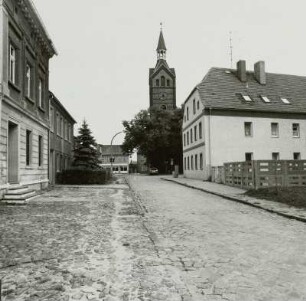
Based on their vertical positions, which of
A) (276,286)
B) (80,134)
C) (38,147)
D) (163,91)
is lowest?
(276,286)

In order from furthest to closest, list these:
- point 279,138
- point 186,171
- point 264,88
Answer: point 186,171
point 264,88
point 279,138

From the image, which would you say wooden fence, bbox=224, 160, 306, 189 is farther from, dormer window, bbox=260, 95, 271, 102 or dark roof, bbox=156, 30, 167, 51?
dark roof, bbox=156, 30, 167, 51

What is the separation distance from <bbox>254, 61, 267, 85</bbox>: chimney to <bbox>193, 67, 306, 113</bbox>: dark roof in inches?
15.4

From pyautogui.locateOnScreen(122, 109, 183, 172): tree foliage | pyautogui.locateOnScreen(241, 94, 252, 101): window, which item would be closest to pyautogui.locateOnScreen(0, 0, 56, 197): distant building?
pyautogui.locateOnScreen(241, 94, 252, 101): window

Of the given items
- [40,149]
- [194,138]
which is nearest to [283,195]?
[40,149]

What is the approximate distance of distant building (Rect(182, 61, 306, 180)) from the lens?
97.1 ft

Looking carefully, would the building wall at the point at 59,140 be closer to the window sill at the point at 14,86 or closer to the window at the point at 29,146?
the window at the point at 29,146

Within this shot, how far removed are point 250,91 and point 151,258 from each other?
2963 centimetres

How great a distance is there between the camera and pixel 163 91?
82.8m

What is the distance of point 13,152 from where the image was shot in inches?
549

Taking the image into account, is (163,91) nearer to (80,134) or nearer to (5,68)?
(80,134)

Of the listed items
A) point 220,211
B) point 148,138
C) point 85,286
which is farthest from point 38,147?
point 148,138

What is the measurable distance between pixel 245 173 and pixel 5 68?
1271 cm

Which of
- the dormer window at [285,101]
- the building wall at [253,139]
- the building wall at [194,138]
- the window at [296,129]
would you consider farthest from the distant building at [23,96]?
the window at [296,129]
